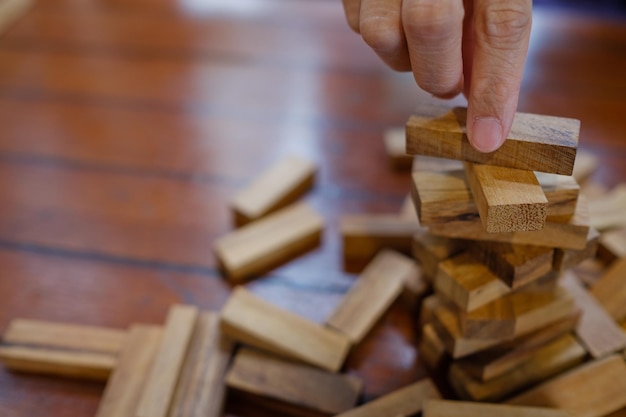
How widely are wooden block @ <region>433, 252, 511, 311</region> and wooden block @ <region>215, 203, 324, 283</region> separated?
30cm

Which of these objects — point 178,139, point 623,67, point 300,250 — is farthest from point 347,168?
point 623,67

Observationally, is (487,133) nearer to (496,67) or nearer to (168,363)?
(496,67)

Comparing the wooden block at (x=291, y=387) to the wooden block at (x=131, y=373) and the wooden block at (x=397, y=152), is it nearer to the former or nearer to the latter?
the wooden block at (x=131, y=373)

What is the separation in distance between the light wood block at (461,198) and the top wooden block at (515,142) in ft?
0.13

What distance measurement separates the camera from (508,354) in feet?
2.61

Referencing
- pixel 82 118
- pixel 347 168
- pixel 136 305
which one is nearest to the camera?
pixel 136 305

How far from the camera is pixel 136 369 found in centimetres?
84

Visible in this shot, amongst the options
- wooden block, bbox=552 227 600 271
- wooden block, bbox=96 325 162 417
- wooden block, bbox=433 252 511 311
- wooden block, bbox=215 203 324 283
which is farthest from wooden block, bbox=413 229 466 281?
wooden block, bbox=96 325 162 417

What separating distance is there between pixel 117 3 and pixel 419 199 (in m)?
1.24

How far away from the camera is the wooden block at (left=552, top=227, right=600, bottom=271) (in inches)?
29.2

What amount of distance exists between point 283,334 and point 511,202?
15.2 inches

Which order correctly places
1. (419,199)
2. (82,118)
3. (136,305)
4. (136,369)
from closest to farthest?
(419,199)
(136,369)
(136,305)
(82,118)

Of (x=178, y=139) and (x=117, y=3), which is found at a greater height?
(x=117, y=3)

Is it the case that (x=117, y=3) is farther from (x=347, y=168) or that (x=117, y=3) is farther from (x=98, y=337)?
(x=98, y=337)
